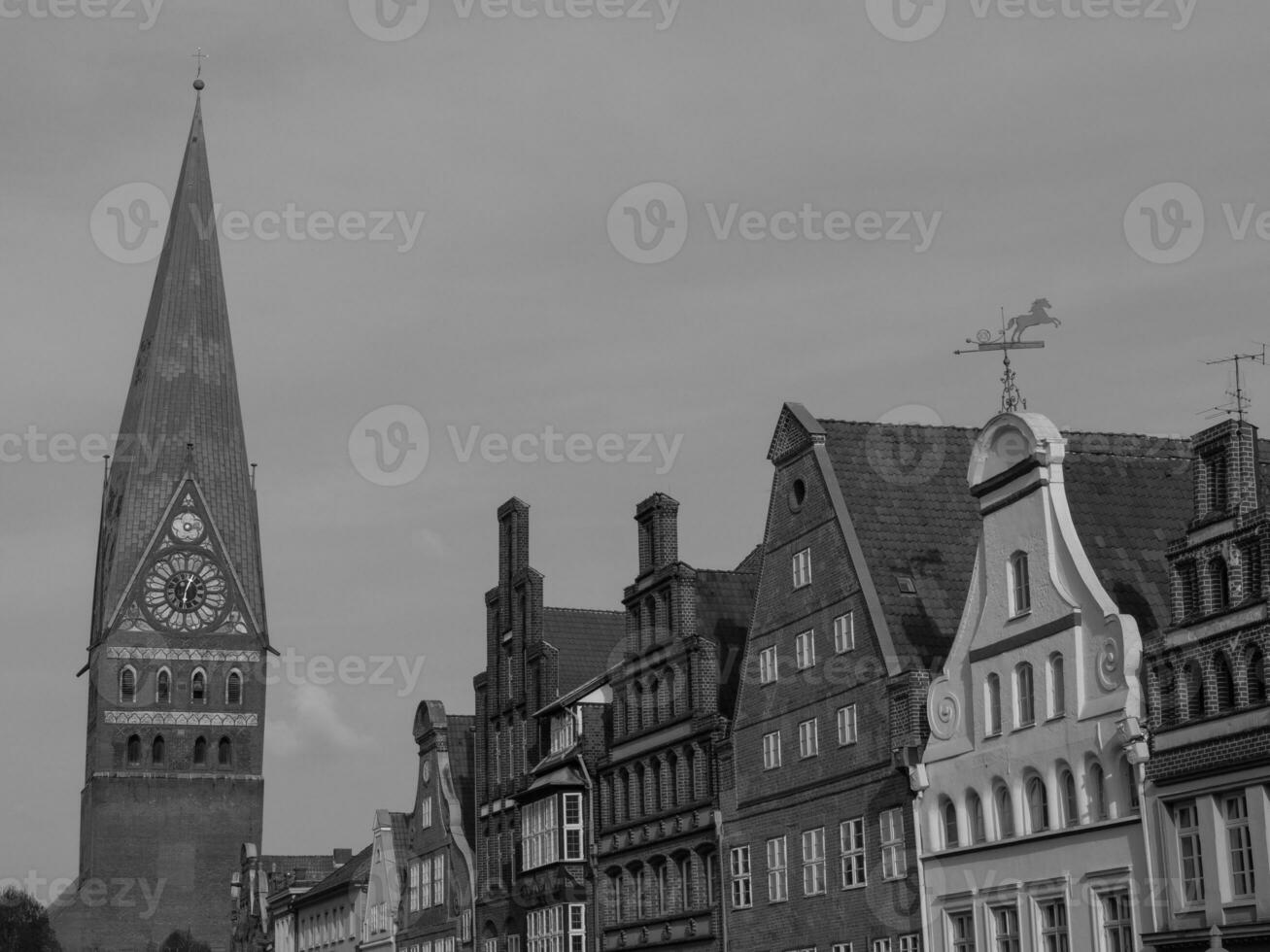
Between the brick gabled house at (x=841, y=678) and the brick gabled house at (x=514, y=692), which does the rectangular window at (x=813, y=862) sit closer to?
the brick gabled house at (x=841, y=678)

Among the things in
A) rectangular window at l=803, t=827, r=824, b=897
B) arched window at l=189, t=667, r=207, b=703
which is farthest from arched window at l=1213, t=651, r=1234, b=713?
arched window at l=189, t=667, r=207, b=703

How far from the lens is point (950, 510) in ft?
182

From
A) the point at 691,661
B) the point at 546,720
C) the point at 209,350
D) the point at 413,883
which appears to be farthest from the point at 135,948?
the point at 691,661

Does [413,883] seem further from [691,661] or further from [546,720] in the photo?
[691,661]

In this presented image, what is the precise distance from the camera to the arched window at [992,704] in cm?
4784

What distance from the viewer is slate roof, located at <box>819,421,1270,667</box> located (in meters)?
51.8

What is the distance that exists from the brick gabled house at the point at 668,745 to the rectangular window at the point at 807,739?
471 cm

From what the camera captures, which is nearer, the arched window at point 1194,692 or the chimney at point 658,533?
the arched window at point 1194,692

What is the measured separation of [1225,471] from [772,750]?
61.2 ft

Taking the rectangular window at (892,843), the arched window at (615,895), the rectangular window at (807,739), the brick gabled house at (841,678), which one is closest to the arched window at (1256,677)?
the brick gabled house at (841,678)

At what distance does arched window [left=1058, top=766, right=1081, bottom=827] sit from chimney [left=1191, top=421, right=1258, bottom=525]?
628 centimetres

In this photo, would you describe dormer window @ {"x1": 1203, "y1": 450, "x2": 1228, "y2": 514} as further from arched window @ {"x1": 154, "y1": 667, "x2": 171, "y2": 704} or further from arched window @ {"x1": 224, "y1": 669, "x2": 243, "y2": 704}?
arched window @ {"x1": 154, "y1": 667, "x2": 171, "y2": 704}

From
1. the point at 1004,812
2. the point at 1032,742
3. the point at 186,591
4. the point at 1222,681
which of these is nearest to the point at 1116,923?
the point at 1032,742

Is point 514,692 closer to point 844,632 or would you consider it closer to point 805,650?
point 805,650
